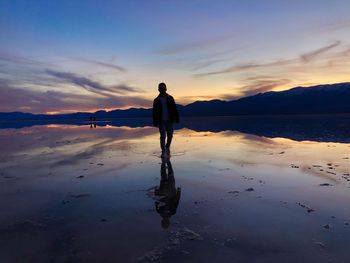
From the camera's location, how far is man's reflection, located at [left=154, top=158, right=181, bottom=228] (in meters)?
5.38

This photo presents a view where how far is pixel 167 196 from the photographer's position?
6.61 m

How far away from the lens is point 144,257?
3.75 m

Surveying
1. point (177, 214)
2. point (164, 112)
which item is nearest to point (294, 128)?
point (164, 112)

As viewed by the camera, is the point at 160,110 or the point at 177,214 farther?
the point at 160,110

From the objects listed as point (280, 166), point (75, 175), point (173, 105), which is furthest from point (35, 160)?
point (280, 166)

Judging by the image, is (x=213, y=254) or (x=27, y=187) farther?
(x=27, y=187)

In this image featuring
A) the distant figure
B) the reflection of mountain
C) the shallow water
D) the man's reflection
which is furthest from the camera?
the reflection of mountain

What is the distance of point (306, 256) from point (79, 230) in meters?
3.14

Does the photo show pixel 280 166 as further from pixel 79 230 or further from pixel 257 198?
pixel 79 230

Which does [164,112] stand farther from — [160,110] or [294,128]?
[294,128]

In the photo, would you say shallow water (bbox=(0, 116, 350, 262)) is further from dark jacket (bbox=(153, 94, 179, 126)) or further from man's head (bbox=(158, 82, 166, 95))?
man's head (bbox=(158, 82, 166, 95))

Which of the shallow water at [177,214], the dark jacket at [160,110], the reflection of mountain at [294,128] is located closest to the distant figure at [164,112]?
the dark jacket at [160,110]

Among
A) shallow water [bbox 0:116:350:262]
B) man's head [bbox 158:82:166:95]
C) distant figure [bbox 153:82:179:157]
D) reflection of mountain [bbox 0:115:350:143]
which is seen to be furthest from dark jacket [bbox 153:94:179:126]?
reflection of mountain [bbox 0:115:350:143]

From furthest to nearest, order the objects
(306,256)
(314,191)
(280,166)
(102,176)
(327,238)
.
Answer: (280,166), (102,176), (314,191), (327,238), (306,256)
